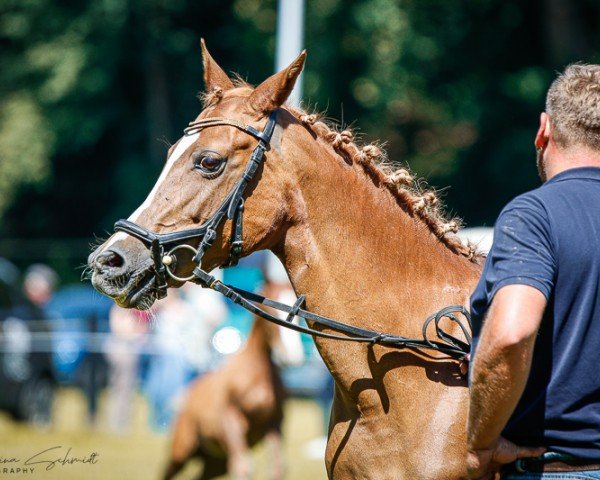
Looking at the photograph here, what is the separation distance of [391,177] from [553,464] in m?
1.51

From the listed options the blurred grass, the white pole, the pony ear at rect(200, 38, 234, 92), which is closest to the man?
the pony ear at rect(200, 38, 234, 92)

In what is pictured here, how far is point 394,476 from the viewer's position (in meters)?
3.60

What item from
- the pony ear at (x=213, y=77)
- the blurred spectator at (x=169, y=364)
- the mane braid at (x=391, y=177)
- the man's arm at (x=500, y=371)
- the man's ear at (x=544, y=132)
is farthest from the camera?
the blurred spectator at (x=169, y=364)

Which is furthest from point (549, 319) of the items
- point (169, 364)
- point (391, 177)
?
point (169, 364)

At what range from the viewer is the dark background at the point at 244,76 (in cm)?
2314

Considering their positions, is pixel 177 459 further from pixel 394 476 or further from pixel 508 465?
pixel 508 465

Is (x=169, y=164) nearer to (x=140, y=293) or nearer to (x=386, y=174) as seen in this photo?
(x=140, y=293)

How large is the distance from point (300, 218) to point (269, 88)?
21.4 inches

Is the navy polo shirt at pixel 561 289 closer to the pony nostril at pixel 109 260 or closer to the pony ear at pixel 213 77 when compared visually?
the pony nostril at pixel 109 260

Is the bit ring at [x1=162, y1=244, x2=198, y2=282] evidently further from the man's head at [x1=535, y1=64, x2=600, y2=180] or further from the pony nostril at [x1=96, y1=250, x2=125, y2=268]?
the man's head at [x1=535, y1=64, x2=600, y2=180]

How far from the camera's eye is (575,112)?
290 centimetres

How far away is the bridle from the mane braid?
275mm

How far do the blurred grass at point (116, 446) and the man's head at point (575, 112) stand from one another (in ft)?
22.1

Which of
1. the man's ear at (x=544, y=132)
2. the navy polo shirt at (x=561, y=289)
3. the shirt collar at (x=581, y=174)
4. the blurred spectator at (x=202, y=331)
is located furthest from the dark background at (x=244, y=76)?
the navy polo shirt at (x=561, y=289)
